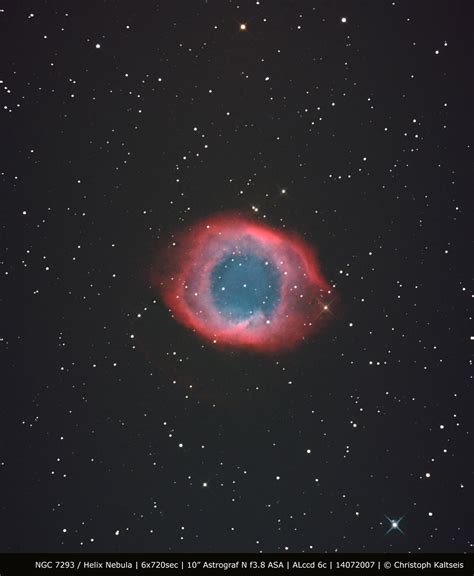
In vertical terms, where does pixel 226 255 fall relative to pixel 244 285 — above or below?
above

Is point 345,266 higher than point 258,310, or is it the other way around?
point 345,266

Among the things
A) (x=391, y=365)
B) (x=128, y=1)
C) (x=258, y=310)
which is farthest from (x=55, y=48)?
(x=391, y=365)
